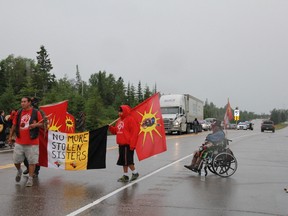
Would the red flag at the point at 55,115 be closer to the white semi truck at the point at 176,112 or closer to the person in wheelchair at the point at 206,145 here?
the person in wheelchair at the point at 206,145

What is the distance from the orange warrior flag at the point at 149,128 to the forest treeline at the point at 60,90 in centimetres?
5483

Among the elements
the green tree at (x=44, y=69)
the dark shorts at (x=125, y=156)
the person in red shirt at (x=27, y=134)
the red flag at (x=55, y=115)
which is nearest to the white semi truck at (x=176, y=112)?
the red flag at (x=55, y=115)

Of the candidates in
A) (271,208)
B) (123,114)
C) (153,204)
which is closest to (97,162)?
(123,114)

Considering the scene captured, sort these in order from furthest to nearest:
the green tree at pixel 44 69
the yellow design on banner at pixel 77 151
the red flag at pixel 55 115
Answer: the green tree at pixel 44 69, the red flag at pixel 55 115, the yellow design on banner at pixel 77 151

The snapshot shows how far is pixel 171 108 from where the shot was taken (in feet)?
123

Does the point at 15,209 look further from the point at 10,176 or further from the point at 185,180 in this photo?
the point at 185,180

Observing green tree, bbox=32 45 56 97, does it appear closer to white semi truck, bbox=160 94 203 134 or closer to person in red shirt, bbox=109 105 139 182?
white semi truck, bbox=160 94 203 134

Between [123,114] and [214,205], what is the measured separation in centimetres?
360

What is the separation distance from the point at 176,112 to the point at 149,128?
1044 inches

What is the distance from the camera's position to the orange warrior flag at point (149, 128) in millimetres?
10664

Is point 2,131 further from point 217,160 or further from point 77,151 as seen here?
point 217,160

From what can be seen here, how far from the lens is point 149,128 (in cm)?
1091

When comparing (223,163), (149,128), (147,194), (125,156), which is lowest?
(147,194)

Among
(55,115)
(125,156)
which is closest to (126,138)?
(125,156)
